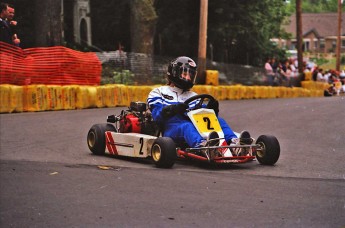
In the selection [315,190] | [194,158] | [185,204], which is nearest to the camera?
[185,204]

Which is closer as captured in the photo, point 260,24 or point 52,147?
point 52,147

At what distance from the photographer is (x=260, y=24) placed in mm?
40688

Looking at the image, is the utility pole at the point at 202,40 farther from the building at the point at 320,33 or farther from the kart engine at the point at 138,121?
the building at the point at 320,33

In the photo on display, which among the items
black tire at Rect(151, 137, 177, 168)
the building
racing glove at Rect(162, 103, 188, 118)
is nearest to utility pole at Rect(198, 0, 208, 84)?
racing glove at Rect(162, 103, 188, 118)

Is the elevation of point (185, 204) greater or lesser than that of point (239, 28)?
lesser

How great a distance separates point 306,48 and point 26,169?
98079mm

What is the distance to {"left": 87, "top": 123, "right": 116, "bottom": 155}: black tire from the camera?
10.9 meters

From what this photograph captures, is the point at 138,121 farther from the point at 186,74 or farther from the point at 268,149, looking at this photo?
the point at 268,149

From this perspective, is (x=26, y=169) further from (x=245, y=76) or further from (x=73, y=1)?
(x=73, y=1)

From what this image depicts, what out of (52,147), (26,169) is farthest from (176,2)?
(26,169)

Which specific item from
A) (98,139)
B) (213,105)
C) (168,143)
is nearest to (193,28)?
(98,139)

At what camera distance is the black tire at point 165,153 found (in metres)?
9.39

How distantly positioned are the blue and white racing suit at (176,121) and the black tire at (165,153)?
0.29 m

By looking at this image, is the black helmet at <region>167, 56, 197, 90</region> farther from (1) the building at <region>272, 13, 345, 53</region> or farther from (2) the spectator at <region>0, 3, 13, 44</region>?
(1) the building at <region>272, 13, 345, 53</region>
